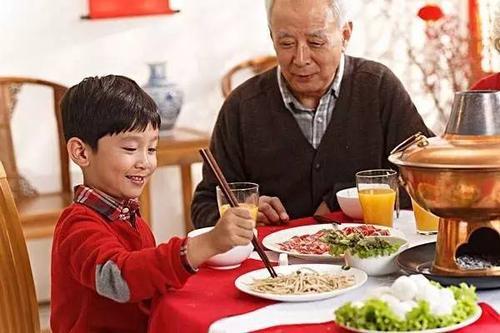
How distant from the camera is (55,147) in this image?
449 centimetres

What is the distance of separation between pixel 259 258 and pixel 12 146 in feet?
7.99

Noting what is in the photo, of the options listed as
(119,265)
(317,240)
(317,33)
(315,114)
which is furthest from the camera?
(315,114)

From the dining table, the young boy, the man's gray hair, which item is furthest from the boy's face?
the man's gray hair

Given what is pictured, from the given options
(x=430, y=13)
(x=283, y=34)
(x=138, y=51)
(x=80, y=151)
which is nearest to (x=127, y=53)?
(x=138, y=51)

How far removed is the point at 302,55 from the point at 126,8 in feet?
6.34

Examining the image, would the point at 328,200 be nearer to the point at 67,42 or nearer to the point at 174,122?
the point at 174,122

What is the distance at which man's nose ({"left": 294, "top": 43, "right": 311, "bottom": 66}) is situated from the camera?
2734 millimetres

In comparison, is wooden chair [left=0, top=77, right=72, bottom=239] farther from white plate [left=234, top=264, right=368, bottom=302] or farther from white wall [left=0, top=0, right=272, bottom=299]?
white plate [left=234, top=264, right=368, bottom=302]

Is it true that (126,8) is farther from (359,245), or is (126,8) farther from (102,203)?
(359,245)

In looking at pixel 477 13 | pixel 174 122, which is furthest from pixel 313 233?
pixel 477 13

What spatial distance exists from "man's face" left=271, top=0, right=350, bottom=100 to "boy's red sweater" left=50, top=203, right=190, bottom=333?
742 mm

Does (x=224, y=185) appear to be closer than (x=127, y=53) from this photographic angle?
Yes

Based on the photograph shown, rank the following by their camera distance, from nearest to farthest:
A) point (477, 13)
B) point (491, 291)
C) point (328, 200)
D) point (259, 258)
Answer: point (491, 291) < point (259, 258) < point (328, 200) < point (477, 13)

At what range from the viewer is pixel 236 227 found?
5.97ft
